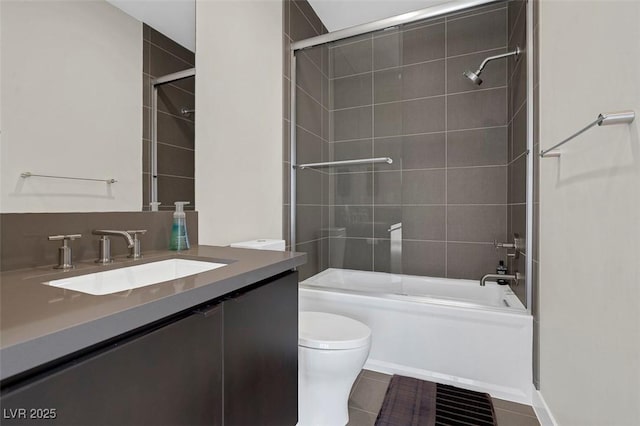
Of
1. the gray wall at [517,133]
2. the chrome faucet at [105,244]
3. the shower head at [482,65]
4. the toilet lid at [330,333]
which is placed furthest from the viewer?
the shower head at [482,65]

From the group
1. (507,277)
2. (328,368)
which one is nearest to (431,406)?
(328,368)

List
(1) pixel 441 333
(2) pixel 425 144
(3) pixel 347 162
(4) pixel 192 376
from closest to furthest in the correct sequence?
(4) pixel 192 376, (1) pixel 441 333, (3) pixel 347 162, (2) pixel 425 144

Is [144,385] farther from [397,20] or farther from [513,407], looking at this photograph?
[397,20]

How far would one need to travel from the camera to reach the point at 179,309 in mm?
649

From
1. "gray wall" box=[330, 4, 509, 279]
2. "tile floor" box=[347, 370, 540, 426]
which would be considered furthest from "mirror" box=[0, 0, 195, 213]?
"tile floor" box=[347, 370, 540, 426]

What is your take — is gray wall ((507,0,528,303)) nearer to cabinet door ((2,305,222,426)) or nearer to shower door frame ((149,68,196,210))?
cabinet door ((2,305,222,426))

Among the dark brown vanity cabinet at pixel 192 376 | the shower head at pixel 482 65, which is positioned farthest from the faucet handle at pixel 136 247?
the shower head at pixel 482 65

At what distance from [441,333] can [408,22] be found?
1958mm

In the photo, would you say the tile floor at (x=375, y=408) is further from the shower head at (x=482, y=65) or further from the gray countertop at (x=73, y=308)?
the shower head at (x=482, y=65)

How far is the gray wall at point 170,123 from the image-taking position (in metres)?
1.23

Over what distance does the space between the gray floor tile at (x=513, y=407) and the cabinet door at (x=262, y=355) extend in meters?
1.17

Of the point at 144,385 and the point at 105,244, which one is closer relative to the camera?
the point at 144,385

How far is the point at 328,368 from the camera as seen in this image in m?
1.36
